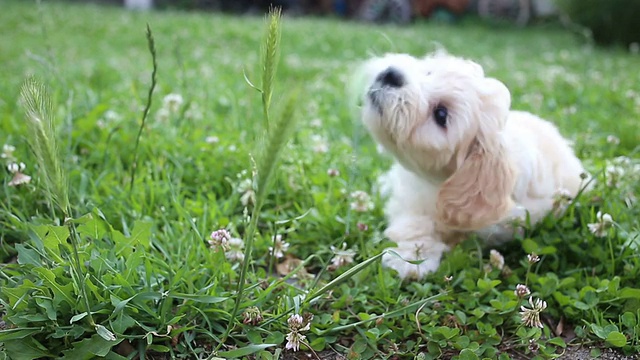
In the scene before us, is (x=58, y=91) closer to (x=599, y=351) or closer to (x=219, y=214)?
(x=219, y=214)

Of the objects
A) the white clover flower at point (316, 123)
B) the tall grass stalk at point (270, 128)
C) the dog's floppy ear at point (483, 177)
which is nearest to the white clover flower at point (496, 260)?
the dog's floppy ear at point (483, 177)

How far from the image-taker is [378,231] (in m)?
2.70

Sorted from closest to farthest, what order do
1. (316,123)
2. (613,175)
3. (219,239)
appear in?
(219,239)
(613,175)
(316,123)

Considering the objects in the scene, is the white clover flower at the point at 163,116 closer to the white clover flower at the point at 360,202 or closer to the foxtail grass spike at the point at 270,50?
the white clover flower at the point at 360,202

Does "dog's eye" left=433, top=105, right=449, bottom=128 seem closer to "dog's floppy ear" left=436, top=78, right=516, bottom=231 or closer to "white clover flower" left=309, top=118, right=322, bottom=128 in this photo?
"dog's floppy ear" left=436, top=78, right=516, bottom=231

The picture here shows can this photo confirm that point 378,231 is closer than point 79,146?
Yes

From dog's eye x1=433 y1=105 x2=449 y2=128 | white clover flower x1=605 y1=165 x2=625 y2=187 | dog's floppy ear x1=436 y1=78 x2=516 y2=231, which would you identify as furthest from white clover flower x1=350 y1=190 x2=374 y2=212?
white clover flower x1=605 y1=165 x2=625 y2=187

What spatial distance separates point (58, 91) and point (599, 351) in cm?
332

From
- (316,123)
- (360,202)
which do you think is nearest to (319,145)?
(316,123)

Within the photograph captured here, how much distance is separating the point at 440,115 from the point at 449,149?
14 centimetres

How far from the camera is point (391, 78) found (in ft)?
8.13

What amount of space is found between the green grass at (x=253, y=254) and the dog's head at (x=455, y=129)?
197mm

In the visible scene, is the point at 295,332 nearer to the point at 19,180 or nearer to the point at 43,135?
the point at 43,135

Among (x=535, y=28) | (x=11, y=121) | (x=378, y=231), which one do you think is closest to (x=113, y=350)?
(x=378, y=231)
